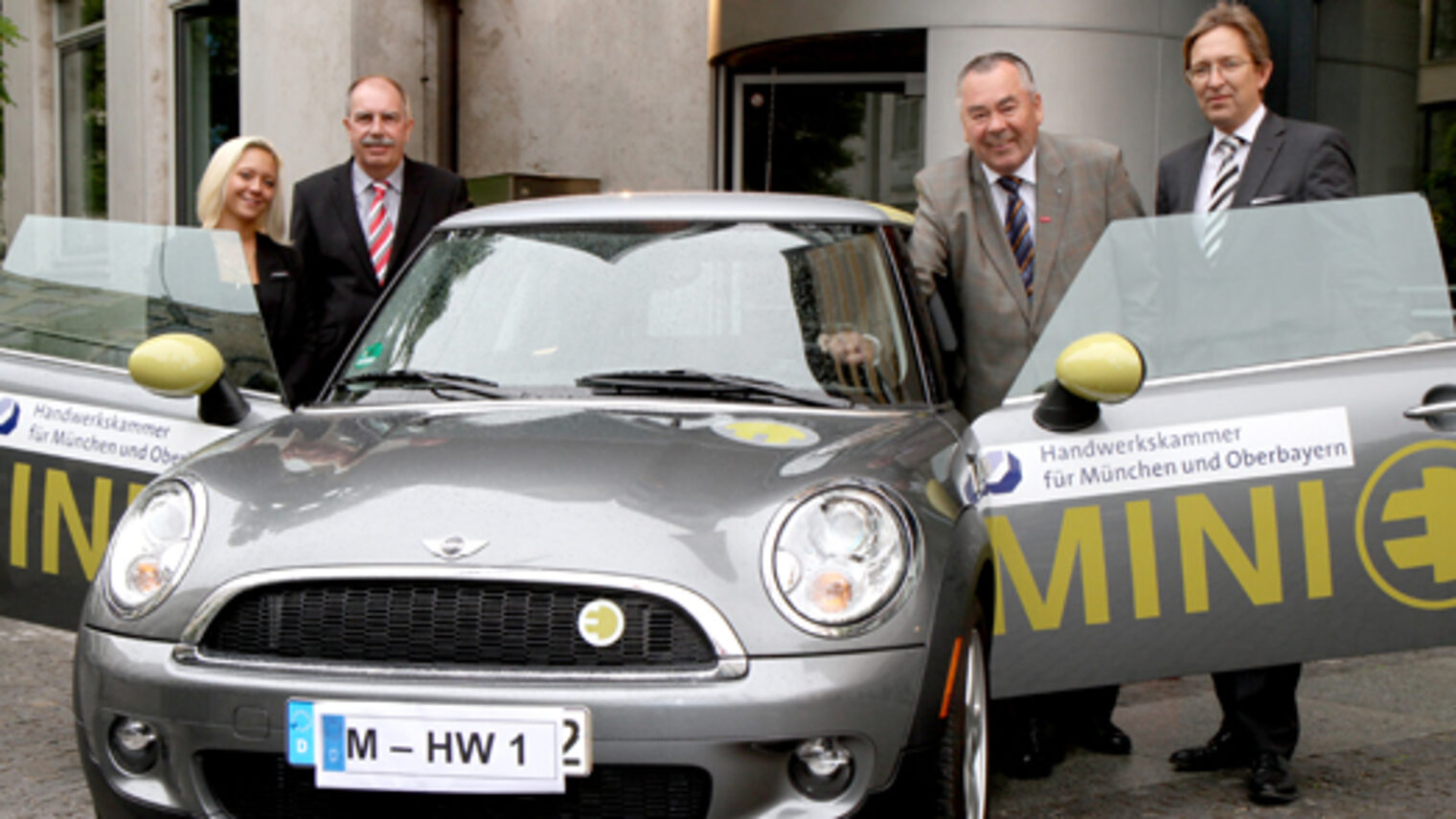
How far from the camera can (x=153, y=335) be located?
418cm

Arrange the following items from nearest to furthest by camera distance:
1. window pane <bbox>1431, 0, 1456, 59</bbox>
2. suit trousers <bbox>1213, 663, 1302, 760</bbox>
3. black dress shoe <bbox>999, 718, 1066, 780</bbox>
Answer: suit trousers <bbox>1213, 663, 1302, 760</bbox>
black dress shoe <bbox>999, 718, 1066, 780</bbox>
window pane <bbox>1431, 0, 1456, 59</bbox>

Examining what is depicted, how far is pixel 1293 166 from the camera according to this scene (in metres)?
4.37

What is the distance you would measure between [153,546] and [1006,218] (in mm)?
2728

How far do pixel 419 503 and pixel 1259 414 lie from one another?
2.06m

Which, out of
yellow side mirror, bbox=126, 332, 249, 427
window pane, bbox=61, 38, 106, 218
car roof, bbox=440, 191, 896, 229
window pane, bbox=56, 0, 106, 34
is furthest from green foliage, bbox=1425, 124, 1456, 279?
window pane, bbox=56, 0, 106, 34

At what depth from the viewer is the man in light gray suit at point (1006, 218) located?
447 cm

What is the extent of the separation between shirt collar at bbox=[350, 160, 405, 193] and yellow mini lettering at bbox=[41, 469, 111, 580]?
1828 millimetres

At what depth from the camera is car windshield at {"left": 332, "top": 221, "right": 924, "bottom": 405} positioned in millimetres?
3492

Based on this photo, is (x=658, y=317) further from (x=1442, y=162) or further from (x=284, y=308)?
(x=1442, y=162)

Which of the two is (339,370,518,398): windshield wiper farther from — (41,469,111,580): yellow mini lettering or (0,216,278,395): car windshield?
(41,469,111,580): yellow mini lettering

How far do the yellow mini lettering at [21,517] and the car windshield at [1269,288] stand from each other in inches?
103

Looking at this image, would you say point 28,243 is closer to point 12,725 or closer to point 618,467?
point 12,725

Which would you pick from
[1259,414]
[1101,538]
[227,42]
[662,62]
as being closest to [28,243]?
[1101,538]

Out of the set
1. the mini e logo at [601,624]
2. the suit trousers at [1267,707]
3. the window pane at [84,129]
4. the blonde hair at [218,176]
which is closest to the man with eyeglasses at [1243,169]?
the suit trousers at [1267,707]
